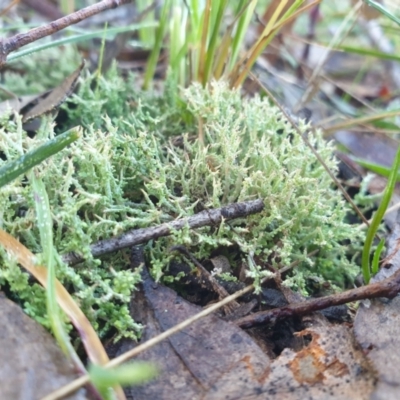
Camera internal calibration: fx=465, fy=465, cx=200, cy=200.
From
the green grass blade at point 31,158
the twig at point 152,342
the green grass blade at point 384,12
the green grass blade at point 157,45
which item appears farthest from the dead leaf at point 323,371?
the green grass blade at point 157,45

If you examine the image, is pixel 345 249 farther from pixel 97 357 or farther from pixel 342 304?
pixel 97 357

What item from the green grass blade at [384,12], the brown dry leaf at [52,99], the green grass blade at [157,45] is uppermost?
the green grass blade at [157,45]

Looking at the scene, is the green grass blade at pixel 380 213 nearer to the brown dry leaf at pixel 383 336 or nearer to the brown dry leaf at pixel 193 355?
the brown dry leaf at pixel 383 336

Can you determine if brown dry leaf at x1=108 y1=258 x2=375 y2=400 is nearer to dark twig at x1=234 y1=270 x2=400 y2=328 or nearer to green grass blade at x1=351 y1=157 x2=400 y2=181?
dark twig at x1=234 y1=270 x2=400 y2=328

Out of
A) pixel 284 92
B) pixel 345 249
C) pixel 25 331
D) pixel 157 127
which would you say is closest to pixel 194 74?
pixel 157 127

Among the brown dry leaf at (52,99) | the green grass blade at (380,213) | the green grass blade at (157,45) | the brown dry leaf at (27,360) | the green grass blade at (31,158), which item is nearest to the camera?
the brown dry leaf at (27,360)

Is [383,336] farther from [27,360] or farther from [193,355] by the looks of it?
[27,360]
